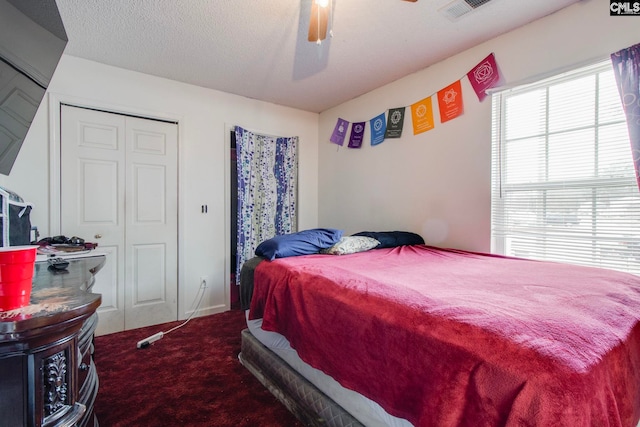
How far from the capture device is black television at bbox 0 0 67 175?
3.44 ft

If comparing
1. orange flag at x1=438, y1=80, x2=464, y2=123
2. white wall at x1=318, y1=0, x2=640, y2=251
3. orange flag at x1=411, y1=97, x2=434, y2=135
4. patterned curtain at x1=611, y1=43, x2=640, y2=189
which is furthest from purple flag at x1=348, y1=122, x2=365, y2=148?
patterned curtain at x1=611, y1=43, x2=640, y2=189

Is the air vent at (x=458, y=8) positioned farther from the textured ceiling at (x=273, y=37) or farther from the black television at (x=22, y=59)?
the black television at (x=22, y=59)

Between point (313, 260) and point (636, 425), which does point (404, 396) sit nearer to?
point (636, 425)

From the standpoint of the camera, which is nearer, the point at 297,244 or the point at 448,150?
the point at 297,244

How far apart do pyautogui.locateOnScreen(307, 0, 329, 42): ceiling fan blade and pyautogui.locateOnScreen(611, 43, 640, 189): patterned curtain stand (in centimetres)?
170

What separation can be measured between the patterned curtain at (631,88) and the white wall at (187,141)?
3042mm

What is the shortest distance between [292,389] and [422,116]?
2.48 m

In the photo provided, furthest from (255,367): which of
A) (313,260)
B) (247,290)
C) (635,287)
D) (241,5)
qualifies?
(241,5)

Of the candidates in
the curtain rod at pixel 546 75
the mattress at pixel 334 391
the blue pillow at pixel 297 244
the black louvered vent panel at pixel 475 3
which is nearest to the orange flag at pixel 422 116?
the curtain rod at pixel 546 75

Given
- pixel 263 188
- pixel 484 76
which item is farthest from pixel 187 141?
pixel 484 76

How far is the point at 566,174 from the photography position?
200 centimetres

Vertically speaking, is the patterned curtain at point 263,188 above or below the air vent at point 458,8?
below

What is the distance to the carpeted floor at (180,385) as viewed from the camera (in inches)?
62.1

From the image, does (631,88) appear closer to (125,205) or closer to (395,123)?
(395,123)
